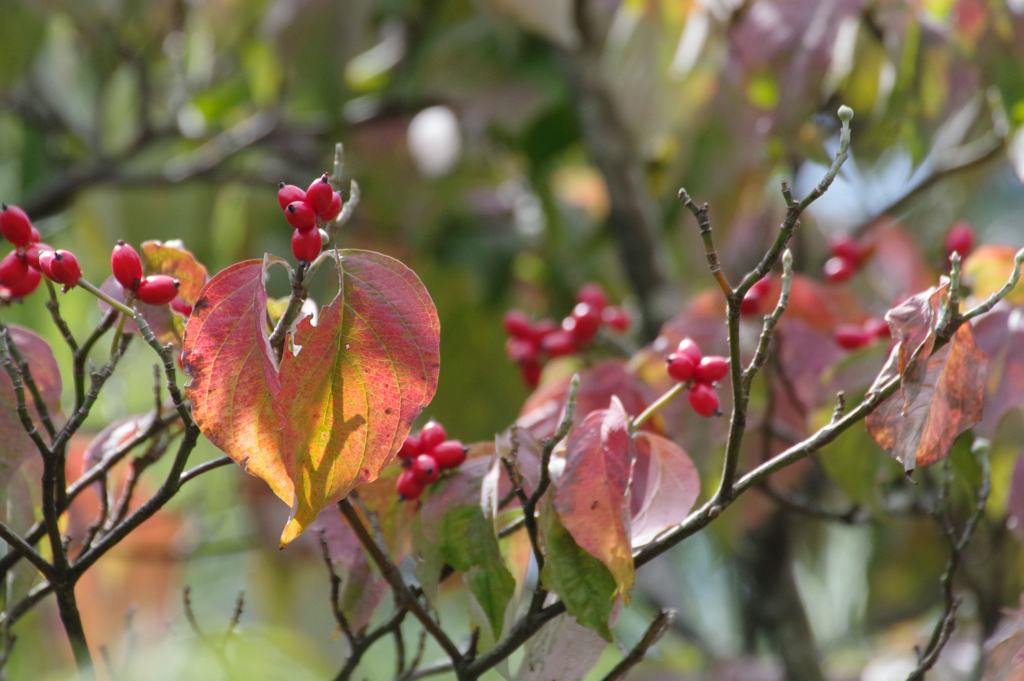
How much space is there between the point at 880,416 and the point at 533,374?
1.97 feet

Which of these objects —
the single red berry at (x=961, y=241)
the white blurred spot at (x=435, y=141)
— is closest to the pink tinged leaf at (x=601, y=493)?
the single red berry at (x=961, y=241)

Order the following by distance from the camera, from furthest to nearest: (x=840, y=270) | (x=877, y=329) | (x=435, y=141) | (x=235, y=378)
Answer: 1. (x=435, y=141)
2. (x=840, y=270)
3. (x=877, y=329)
4. (x=235, y=378)

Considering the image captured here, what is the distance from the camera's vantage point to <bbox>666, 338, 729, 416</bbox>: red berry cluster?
772mm

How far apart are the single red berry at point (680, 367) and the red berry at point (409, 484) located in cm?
23

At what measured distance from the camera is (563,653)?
0.67 meters

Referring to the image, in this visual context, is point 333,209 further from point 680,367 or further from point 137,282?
point 680,367

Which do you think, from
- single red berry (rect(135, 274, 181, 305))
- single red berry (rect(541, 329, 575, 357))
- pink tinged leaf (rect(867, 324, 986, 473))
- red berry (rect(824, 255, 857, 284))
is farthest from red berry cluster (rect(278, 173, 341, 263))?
red berry (rect(824, 255, 857, 284))

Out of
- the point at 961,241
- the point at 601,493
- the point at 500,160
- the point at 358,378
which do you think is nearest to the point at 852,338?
the point at 961,241

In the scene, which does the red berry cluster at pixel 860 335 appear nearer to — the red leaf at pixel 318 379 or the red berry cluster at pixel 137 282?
the red leaf at pixel 318 379

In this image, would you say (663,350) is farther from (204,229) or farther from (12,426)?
(204,229)

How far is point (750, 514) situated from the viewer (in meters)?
1.17

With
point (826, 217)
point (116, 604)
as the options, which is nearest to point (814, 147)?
point (826, 217)

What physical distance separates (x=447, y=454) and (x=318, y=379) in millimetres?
175

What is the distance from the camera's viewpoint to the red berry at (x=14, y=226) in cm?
67
